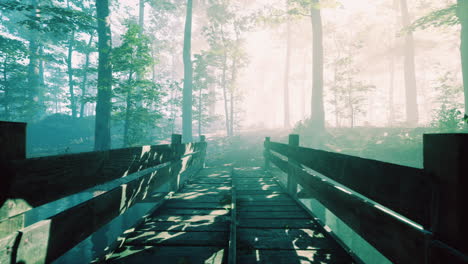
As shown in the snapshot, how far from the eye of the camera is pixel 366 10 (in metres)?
26.0

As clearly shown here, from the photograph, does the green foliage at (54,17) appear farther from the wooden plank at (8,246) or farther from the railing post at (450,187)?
the railing post at (450,187)

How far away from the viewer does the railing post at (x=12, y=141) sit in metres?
1.23

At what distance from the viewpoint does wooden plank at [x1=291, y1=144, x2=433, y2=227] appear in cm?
125

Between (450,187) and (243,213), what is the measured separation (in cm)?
352

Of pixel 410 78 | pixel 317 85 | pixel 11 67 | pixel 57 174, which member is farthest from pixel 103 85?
pixel 410 78

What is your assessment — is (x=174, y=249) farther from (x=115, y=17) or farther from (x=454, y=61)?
(x=454, y=61)

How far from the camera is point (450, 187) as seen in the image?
1.06m

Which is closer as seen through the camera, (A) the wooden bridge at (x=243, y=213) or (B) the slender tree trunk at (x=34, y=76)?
(A) the wooden bridge at (x=243, y=213)

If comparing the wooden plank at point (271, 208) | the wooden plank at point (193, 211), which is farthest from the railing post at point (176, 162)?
the wooden plank at point (271, 208)

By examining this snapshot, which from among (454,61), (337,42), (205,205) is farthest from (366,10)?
(205,205)

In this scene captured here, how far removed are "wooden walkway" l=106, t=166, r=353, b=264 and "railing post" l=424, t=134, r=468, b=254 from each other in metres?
1.91

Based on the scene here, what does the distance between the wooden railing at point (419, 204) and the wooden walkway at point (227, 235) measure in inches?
43.7

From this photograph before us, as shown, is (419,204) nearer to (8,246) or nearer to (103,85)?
(8,246)

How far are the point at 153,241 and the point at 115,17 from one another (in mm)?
38415
